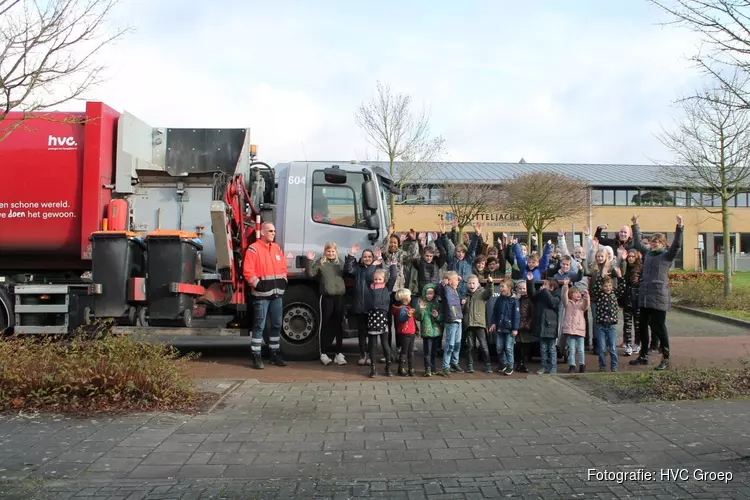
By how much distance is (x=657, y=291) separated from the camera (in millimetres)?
7902

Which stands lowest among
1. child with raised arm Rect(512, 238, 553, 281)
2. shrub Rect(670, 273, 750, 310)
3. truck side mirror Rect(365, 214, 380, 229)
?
shrub Rect(670, 273, 750, 310)

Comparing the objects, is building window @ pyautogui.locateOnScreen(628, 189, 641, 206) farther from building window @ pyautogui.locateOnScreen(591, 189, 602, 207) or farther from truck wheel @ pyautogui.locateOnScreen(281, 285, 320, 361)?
truck wheel @ pyautogui.locateOnScreen(281, 285, 320, 361)

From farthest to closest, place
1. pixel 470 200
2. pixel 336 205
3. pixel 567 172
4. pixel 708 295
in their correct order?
pixel 567 172 < pixel 470 200 < pixel 708 295 < pixel 336 205

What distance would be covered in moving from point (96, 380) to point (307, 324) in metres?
3.64

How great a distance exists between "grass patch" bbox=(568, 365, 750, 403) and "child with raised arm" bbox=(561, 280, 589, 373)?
2.88 ft

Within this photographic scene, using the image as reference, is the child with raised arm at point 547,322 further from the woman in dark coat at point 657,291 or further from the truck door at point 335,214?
the truck door at point 335,214

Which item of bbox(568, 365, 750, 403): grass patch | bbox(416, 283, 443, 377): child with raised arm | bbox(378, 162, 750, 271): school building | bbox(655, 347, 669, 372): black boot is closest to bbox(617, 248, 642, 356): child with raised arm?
bbox(655, 347, 669, 372): black boot

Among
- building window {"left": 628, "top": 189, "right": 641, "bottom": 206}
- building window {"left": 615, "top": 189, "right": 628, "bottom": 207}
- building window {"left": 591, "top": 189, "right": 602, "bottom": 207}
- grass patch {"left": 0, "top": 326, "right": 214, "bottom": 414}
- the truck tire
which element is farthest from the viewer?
building window {"left": 615, "top": 189, "right": 628, "bottom": 207}

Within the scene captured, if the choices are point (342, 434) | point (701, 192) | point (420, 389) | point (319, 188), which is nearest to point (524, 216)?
point (701, 192)

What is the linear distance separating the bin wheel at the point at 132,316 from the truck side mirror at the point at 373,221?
354 cm

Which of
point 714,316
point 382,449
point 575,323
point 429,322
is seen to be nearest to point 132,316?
point 429,322

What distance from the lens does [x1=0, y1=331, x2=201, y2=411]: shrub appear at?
5625mm

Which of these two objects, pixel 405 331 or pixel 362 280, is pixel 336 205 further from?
pixel 405 331

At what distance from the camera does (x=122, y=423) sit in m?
5.27
